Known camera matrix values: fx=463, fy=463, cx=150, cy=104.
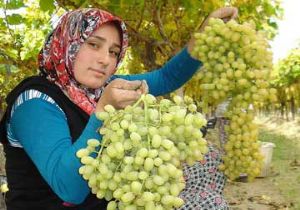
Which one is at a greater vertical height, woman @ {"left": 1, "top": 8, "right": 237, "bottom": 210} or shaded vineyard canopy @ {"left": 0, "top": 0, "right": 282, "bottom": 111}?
shaded vineyard canopy @ {"left": 0, "top": 0, "right": 282, "bottom": 111}

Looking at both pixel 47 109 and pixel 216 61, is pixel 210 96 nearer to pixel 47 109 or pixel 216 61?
pixel 216 61

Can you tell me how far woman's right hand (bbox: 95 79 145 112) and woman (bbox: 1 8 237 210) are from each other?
0.32m

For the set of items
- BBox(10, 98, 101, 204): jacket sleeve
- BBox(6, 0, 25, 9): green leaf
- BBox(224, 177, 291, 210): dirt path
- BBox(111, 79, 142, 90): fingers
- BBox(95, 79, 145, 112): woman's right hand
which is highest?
BBox(6, 0, 25, 9): green leaf

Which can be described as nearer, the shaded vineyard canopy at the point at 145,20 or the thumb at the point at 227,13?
the thumb at the point at 227,13

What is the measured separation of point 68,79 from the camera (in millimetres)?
2143

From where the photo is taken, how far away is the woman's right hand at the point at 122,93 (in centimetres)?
142

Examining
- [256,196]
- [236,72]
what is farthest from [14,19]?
[256,196]

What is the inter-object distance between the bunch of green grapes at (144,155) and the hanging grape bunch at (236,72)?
21.0 inches

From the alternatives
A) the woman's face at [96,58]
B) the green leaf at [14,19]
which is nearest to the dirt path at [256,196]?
the green leaf at [14,19]

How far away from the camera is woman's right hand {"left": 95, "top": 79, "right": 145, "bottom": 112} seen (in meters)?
1.42

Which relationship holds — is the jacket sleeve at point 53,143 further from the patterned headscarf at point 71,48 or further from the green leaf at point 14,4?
the green leaf at point 14,4

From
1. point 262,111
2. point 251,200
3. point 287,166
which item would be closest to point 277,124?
point 262,111

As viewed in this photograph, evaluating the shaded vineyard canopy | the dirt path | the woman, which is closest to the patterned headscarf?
the woman

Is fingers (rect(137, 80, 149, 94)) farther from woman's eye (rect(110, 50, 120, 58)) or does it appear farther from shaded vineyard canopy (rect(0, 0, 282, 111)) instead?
shaded vineyard canopy (rect(0, 0, 282, 111))
